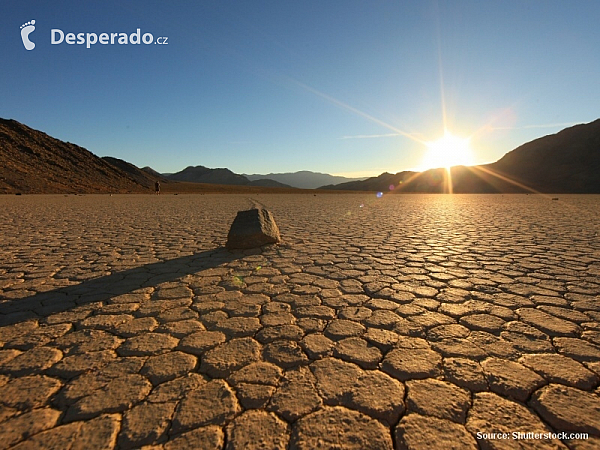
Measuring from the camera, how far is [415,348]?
1781mm

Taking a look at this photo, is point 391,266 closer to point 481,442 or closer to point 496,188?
point 481,442

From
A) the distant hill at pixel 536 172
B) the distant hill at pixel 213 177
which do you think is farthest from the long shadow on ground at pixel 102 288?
the distant hill at pixel 213 177

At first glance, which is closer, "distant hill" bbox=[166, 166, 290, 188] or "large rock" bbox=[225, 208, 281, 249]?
"large rock" bbox=[225, 208, 281, 249]

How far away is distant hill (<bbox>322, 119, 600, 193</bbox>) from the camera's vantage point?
43.6 meters

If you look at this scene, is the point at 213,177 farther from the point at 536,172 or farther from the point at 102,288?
the point at 102,288

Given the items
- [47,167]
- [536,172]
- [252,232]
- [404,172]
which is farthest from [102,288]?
[404,172]

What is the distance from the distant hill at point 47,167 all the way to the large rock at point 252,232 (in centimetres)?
3064

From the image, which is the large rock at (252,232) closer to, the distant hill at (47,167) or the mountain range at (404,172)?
the distant hill at (47,167)

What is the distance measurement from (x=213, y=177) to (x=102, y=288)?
115492 mm

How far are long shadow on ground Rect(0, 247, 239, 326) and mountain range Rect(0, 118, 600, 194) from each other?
30986 millimetres

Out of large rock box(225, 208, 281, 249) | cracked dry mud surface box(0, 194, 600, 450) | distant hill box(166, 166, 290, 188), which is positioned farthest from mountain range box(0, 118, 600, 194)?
distant hill box(166, 166, 290, 188)

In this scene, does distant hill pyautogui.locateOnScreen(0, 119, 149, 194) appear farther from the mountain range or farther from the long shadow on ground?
the long shadow on ground

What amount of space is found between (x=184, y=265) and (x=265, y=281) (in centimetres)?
130

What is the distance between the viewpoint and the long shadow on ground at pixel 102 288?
7.65ft
